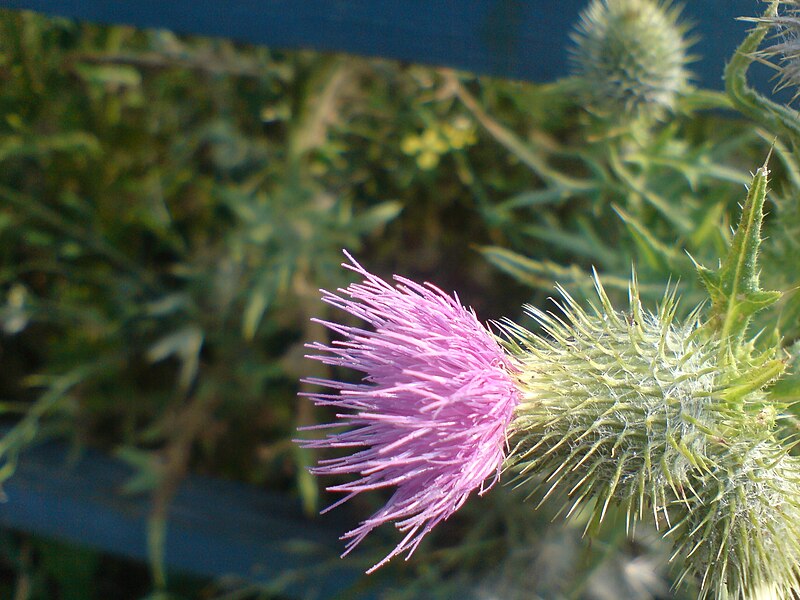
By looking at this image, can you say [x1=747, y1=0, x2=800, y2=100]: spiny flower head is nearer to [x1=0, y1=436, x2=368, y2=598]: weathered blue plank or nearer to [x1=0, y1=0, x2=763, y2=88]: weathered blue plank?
[x1=0, y1=0, x2=763, y2=88]: weathered blue plank

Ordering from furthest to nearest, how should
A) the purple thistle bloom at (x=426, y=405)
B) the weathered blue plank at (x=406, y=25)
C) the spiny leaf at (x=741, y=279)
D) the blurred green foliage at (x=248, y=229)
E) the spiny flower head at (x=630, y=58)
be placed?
the blurred green foliage at (x=248, y=229)
the weathered blue plank at (x=406, y=25)
the spiny flower head at (x=630, y=58)
the purple thistle bloom at (x=426, y=405)
the spiny leaf at (x=741, y=279)

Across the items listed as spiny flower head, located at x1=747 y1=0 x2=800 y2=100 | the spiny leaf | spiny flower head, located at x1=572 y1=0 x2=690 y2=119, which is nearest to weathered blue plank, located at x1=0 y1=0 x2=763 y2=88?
spiny flower head, located at x1=572 y1=0 x2=690 y2=119

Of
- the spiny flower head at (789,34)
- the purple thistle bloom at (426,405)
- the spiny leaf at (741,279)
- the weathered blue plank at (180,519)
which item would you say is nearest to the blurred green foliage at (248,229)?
the weathered blue plank at (180,519)

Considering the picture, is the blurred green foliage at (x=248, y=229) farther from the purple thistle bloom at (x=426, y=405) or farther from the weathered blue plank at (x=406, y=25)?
the purple thistle bloom at (x=426, y=405)

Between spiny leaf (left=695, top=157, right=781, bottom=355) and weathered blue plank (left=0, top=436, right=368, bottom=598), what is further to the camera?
weathered blue plank (left=0, top=436, right=368, bottom=598)

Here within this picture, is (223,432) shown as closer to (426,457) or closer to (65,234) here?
(65,234)

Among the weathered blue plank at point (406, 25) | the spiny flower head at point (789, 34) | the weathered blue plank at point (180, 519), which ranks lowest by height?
the weathered blue plank at point (180, 519)

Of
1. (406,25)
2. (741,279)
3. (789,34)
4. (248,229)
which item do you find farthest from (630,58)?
(248,229)
